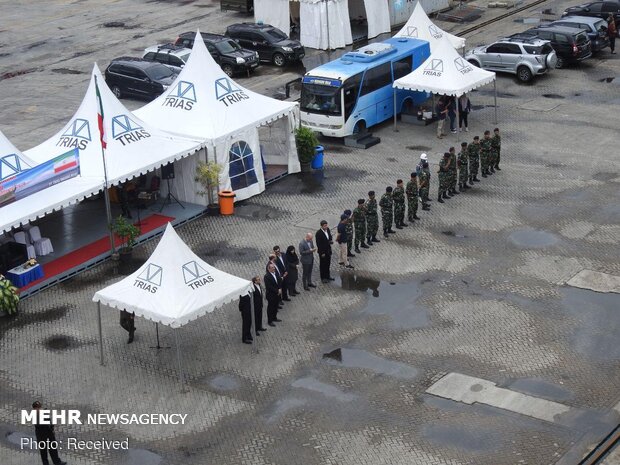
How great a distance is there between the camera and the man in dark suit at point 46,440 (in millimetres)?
18000

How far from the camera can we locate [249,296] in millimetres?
21750

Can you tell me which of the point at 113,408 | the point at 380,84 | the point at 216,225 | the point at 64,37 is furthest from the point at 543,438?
the point at 64,37

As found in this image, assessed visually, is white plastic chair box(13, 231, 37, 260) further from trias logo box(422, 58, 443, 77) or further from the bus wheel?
trias logo box(422, 58, 443, 77)

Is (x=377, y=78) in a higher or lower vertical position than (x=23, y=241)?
higher

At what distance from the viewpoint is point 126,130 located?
2736 cm

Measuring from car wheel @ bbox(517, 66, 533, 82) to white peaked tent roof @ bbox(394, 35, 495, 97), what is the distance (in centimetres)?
546

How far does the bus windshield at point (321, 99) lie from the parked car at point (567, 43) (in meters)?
10.7

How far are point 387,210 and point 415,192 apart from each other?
1.25 metres

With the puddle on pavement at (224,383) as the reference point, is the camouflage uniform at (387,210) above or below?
above

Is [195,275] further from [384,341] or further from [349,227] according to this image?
[349,227]

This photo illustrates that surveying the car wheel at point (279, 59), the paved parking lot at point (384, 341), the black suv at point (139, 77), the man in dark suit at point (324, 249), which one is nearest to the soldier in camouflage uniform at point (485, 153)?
the paved parking lot at point (384, 341)

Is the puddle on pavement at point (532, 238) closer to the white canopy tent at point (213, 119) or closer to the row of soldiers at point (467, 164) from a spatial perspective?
the row of soldiers at point (467, 164)

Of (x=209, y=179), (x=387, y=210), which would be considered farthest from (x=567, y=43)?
(x=209, y=179)

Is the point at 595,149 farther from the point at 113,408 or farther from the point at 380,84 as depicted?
the point at 113,408
